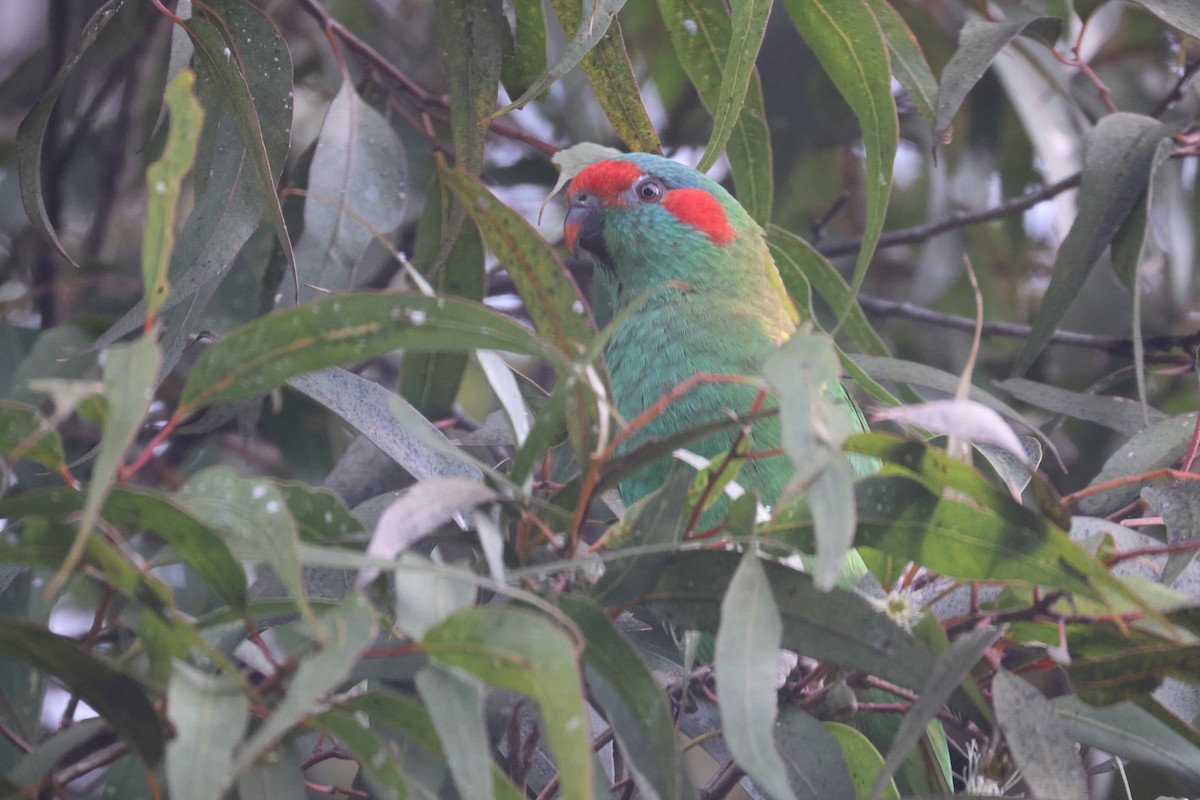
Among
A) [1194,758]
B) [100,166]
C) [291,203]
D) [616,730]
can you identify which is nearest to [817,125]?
[291,203]

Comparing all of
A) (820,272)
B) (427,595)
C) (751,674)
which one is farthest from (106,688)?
(820,272)

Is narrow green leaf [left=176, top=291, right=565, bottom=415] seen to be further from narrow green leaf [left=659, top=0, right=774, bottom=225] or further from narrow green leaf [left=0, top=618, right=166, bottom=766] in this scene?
narrow green leaf [left=659, top=0, right=774, bottom=225]

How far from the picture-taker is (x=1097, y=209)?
1.86 m

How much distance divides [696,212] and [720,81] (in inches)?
13.8

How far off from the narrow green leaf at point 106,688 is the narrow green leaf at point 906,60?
143 cm

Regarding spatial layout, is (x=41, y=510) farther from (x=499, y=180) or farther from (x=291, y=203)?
(x=499, y=180)

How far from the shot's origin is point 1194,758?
46.5 inches

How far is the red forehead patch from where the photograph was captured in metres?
2.17

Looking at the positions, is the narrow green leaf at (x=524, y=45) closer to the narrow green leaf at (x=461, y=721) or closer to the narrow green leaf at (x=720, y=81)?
the narrow green leaf at (x=720, y=81)

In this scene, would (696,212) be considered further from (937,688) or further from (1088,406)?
(937,688)

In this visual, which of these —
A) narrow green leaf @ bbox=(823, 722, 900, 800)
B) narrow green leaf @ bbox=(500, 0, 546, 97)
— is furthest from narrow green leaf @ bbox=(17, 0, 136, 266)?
narrow green leaf @ bbox=(823, 722, 900, 800)

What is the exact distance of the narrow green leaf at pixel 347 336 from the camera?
3.10 feet

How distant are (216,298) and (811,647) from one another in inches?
73.8

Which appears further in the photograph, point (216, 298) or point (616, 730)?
point (216, 298)
